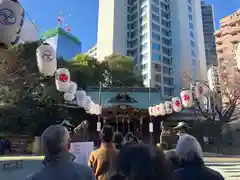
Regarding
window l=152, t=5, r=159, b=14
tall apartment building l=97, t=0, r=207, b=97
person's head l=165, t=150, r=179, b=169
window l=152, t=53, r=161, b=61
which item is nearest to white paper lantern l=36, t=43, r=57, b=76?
person's head l=165, t=150, r=179, b=169

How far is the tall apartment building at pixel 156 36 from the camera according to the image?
54.9 meters

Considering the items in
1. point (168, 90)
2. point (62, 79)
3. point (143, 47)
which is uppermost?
point (143, 47)

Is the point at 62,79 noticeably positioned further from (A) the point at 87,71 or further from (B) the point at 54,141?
(A) the point at 87,71

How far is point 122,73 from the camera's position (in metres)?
36.9

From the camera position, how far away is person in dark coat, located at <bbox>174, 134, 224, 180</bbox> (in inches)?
74.7

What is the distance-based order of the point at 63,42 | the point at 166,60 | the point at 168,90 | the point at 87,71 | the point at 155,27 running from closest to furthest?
the point at 87,71 < the point at 63,42 < the point at 168,90 < the point at 155,27 < the point at 166,60

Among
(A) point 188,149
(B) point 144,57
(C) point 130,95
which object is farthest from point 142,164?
(B) point 144,57

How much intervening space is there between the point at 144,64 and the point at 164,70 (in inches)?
212

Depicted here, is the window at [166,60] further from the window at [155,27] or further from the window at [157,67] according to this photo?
the window at [155,27]

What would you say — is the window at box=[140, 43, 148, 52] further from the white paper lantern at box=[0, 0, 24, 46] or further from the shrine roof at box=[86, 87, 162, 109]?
the white paper lantern at box=[0, 0, 24, 46]

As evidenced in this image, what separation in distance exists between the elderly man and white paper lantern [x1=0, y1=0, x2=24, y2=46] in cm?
388

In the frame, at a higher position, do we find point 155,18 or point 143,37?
point 155,18

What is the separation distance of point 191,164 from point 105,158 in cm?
117

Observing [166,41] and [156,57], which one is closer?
[156,57]
